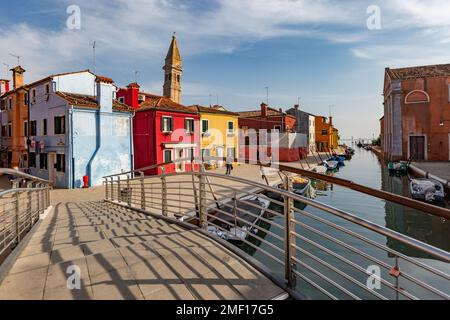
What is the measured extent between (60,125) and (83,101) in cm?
245

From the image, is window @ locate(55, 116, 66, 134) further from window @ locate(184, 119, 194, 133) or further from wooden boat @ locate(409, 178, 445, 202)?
wooden boat @ locate(409, 178, 445, 202)

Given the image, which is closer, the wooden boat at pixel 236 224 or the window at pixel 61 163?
the wooden boat at pixel 236 224

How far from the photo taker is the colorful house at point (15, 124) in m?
24.7

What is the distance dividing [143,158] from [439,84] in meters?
34.6

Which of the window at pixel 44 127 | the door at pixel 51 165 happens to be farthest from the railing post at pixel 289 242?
the window at pixel 44 127

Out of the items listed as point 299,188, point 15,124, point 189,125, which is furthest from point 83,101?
point 299,188

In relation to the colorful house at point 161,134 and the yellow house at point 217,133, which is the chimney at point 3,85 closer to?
the colorful house at point 161,134

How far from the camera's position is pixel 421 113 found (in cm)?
3247

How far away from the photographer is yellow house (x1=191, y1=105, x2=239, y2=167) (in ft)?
98.2

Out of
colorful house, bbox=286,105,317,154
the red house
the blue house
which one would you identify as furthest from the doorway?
colorful house, bbox=286,105,317,154

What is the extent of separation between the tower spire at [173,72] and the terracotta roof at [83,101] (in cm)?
2558

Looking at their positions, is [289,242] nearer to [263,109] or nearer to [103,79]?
[103,79]

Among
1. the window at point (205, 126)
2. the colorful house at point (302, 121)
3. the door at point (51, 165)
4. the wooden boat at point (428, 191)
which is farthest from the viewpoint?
the colorful house at point (302, 121)
